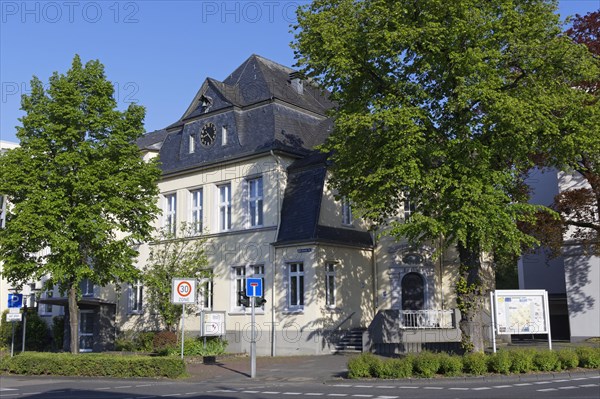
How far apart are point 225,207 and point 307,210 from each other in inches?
218

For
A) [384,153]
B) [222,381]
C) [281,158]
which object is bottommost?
[222,381]

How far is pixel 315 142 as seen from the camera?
107ft

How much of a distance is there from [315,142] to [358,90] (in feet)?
34.7

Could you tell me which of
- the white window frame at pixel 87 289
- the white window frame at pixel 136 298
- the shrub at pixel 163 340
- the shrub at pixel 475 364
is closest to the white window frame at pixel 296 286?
the shrub at pixel 163 340

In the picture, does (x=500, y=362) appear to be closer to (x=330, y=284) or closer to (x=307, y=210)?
(x=330, y=284)

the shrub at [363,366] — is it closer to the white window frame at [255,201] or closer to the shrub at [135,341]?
the white window frame at [255,201]

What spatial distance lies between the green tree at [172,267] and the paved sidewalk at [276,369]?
13.5 ft

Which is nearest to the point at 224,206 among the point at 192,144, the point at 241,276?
the point at 241,276

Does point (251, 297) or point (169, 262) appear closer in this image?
point (251, 297)

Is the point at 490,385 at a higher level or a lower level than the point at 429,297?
lower

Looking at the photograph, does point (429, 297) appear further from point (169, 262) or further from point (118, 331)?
point (118, 331)

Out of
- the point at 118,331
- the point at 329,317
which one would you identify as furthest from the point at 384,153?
the point at 118,331

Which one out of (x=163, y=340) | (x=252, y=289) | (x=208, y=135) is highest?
(x=208, y=135)

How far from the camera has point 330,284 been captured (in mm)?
29125
